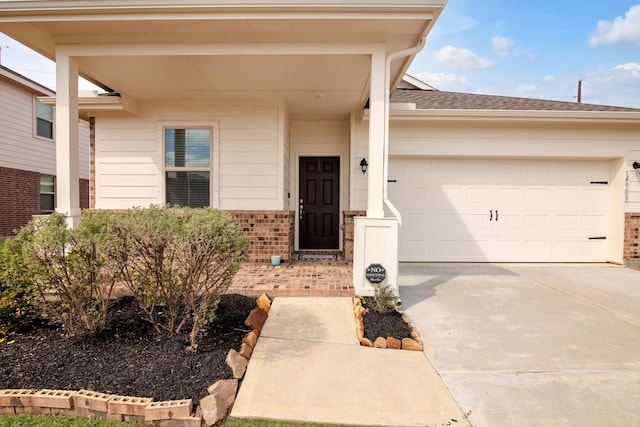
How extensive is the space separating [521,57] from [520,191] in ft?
41.2

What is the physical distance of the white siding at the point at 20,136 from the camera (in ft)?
34.4

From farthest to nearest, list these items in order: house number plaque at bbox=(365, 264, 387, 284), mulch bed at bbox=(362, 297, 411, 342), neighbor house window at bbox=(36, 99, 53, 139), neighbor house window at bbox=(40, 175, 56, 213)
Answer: neighbor house window at bbox=(40, 175, 56, 213) → neighbor house window at bbox=(36, 99, 53, 139) → house number plaque at bbox=(365, 264, 387, 284) → mulch bed at bbox=(362, 297, 411, 342)

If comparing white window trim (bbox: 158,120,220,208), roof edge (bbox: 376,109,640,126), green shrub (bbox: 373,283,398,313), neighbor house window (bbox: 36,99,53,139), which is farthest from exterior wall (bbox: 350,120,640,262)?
neighbor house window (bbox: 36,99,53,139)

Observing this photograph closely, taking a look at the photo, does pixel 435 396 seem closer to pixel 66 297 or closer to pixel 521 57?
pixel 66 297

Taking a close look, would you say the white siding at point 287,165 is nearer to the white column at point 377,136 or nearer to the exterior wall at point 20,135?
the white column at point 377,136

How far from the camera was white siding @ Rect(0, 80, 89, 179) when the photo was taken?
1047 centimetres

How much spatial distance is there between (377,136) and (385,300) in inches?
73.8

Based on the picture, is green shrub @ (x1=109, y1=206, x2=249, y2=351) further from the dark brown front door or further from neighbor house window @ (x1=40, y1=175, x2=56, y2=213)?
neighbor house window @ (x1=40, y1=175, x2=56, y2=213)

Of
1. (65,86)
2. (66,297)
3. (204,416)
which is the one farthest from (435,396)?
(65,86)

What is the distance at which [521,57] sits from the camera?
52.4 ft

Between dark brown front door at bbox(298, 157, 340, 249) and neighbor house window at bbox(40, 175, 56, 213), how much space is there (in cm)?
1005

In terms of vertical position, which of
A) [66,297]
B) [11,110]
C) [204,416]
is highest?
[11,110]

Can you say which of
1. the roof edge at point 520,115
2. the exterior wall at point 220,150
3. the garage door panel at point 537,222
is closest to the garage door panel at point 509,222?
the garage door panel at point 537,222

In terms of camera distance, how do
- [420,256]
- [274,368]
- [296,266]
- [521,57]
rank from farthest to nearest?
[521,57], [420,256], [296,266], [274,368]
